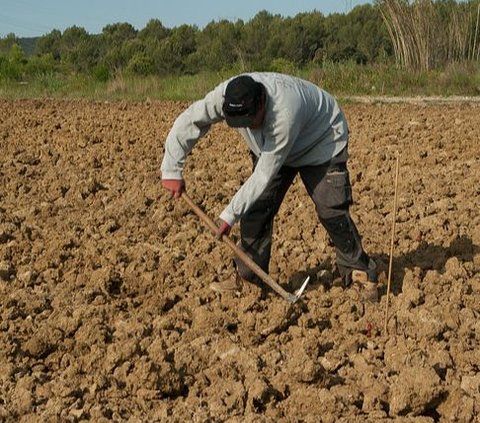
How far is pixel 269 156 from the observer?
13.4 feet

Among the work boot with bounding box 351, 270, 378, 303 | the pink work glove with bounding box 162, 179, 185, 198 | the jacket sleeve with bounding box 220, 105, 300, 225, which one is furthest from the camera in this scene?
the work boot with bounding box 351, 270, 378, 303

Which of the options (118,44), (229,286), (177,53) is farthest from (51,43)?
(229,286)

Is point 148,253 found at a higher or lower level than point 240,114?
lower

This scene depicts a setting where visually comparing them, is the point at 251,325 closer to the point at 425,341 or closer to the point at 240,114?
the point at 425,341

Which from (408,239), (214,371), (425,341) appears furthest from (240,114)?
(408,239)

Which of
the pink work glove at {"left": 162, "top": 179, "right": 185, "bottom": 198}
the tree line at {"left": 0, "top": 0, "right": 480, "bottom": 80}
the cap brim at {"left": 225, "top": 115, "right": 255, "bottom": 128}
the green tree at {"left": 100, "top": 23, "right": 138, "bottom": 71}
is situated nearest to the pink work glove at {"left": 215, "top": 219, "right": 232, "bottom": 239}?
the pink work glove at {"left": 162, "top": 179, "right": 185, "bottom": 198}

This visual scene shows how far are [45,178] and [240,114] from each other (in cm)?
444

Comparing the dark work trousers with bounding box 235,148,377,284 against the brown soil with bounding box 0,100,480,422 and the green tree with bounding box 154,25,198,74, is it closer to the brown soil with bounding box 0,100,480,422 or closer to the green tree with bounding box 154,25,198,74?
the brown soil with bounding box 0,100,480,422

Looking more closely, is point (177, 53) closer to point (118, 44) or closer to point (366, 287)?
point (118, 44)

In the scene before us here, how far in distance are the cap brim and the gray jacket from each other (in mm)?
144

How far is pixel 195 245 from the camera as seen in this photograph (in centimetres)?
589

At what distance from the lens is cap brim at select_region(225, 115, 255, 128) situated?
390 centimetres

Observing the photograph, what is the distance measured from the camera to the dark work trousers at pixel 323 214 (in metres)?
4.52

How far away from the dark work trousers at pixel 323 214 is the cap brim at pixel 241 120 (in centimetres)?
71
